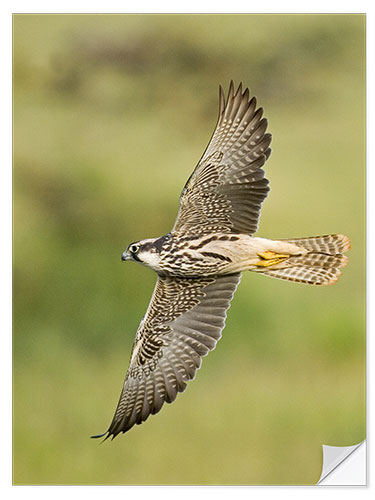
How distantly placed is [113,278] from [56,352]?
0.45 m

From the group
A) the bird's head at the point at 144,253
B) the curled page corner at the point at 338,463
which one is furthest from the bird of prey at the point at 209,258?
the curled page corner at the point at 338,463

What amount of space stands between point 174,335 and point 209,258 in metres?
0.44

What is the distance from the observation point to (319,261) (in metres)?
3.44

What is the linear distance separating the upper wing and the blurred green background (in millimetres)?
100

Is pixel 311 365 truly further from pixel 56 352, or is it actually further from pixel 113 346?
pixel 56 352

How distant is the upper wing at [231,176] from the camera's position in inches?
133

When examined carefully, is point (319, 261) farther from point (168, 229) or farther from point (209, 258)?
point (168, 229)

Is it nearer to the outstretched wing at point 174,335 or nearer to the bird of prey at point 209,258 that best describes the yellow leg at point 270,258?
the bird of prey at point 209,258

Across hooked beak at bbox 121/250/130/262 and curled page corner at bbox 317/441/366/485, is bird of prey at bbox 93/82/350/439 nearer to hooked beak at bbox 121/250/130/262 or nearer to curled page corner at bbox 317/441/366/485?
hooked beak at bbox 121/250/130/262

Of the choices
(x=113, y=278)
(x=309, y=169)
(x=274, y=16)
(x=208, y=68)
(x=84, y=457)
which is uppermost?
(x=274, y=16)

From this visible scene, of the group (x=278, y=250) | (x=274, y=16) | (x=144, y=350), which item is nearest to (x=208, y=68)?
(x=274, y=16)

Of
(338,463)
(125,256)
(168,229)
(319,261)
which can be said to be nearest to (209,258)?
(168,229)

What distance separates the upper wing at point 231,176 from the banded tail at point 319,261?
0.26 m

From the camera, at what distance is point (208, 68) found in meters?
3.49
